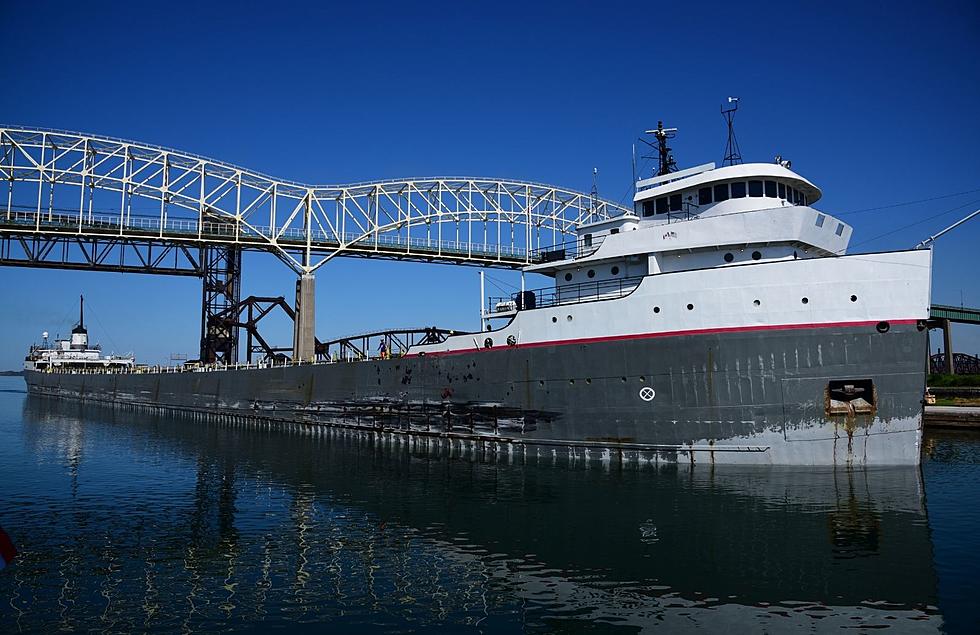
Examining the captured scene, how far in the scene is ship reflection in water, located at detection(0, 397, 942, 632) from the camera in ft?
34.9

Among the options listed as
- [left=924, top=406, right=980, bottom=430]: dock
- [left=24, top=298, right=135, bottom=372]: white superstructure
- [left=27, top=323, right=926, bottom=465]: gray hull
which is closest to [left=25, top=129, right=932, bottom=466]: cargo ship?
[left=27, top=323, right=926, bottom=465]: gray hull

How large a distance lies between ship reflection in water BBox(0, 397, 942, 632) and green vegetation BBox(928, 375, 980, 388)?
107ft

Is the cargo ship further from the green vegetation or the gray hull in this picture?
the green vegetation

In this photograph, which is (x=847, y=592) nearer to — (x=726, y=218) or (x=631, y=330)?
(x=631, y=330)

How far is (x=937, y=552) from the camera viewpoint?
44.1ft

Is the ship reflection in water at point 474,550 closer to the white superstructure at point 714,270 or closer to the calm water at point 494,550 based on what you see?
the calm water at point 494,550

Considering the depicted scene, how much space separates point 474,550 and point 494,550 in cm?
47

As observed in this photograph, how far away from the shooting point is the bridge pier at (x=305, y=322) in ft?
158

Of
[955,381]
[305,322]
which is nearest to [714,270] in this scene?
[305,322]

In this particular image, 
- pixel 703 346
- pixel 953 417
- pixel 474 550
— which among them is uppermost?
pixel 703 346

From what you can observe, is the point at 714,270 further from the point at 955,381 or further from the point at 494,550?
the point at 955,381

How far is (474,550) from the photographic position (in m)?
14.3

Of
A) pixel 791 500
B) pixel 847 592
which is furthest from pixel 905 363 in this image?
pixel 847 592

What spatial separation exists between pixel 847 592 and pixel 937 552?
3779 mm
